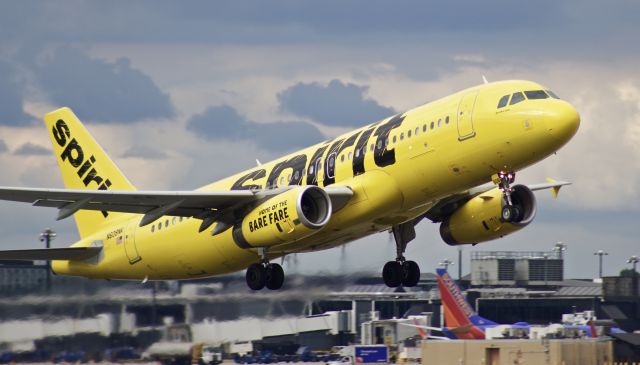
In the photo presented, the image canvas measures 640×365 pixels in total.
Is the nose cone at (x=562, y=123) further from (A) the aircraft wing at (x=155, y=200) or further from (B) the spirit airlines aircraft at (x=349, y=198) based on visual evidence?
(A) the aircraft wing at (x=155, y=200)

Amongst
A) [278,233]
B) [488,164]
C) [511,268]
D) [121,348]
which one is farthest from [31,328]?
[511,268]

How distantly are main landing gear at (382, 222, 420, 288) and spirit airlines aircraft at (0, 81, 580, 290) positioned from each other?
0.04 meters

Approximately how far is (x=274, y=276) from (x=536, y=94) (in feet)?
36.3

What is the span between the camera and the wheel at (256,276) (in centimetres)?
4003

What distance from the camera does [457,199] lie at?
135 feet

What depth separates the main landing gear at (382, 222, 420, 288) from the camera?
42438 mm

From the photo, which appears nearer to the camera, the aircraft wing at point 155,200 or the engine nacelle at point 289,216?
the engine nacelle at point 289,216

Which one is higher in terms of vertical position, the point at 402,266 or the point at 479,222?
the point at 479,222

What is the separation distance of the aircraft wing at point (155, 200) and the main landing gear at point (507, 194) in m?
4.37

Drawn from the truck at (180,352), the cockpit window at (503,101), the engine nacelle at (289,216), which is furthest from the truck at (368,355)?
the cockpit window at (503,101)

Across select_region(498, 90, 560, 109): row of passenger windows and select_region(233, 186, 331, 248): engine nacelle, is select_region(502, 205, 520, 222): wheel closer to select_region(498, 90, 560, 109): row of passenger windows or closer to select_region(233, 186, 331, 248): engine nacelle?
select_region(498, 90, 560, 109): row of passenger windows

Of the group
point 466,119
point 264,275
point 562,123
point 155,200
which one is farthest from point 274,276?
point 562,123

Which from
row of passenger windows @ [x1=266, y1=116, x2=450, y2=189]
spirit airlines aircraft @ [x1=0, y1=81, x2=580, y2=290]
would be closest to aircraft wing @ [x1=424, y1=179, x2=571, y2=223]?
spirit airlines aircraft @ [x1=0, y1=81, x2=580, y2=290]

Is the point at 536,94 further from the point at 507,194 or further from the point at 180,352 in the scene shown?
the point at 180,352
